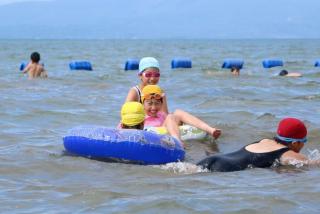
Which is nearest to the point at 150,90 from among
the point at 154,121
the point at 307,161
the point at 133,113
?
the point at 154,121

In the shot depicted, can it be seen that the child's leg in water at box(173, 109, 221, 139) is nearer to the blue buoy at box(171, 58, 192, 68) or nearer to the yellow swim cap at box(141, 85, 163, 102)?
the yellow swim cap at box(141, 85, 163, 102)

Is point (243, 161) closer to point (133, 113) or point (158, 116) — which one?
point (133, 113)

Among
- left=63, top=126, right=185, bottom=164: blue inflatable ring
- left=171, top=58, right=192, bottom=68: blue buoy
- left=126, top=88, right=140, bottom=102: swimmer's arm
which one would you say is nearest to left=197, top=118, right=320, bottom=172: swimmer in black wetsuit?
left=63, top=126, right=185, bottom=164: blue inflatable ring

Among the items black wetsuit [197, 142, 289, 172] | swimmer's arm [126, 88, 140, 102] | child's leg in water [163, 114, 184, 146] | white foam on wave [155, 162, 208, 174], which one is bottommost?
white foam on wave [155, 162, 208, 174]

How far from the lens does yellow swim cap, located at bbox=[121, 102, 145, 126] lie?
683cm

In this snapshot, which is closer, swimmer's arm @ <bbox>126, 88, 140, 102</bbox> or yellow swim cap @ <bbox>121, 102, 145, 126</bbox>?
yellow swim cap @ <bbox>121, 102, 145, 126</bbox>

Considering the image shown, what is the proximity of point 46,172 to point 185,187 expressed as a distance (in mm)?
1376

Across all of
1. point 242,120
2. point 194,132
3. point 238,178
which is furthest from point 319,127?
point 238,178

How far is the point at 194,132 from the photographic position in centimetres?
782

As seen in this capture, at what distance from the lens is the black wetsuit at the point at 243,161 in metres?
6.21

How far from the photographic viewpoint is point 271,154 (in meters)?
6.29

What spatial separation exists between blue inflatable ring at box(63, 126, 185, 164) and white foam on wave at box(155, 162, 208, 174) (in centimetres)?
10

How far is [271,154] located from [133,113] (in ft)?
4.39

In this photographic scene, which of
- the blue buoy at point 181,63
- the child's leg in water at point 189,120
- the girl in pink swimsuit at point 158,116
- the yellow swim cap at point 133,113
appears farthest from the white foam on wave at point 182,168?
the blue buoy at point 181,63
